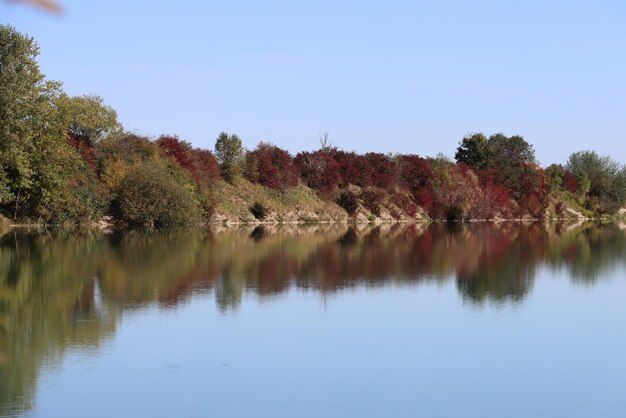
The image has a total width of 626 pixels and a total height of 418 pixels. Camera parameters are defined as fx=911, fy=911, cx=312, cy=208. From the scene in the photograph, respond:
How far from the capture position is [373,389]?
1109cm

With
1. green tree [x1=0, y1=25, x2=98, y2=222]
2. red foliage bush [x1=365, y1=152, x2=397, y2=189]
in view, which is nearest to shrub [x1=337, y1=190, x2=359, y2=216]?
red foliage bush [x1=365, y1=152, x2=397, y2=189]

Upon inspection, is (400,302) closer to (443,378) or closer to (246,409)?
(443,378)

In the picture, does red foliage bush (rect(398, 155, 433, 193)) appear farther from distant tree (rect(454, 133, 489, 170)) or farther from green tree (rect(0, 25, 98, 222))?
green tree (rect(0, 25, 98, 222))

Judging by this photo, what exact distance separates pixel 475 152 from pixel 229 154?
107 ft

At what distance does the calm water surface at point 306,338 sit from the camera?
10508 millimetres

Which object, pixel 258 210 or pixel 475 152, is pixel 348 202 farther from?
pixel 475 152

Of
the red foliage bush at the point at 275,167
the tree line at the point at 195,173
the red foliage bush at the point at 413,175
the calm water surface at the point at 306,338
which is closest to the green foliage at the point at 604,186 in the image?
the tree line at the point at 195,173

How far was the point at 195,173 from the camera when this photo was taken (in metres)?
59.9

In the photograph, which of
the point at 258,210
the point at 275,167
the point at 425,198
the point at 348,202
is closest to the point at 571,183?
the point at 425,198

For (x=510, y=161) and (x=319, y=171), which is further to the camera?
(x=510, y=161)

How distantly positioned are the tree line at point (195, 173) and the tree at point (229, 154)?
7 centimetres

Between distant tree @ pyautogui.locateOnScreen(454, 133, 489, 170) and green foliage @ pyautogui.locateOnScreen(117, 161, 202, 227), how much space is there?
41923mm

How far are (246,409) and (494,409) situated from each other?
2.77 m

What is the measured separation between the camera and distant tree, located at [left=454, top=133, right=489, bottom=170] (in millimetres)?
88750
